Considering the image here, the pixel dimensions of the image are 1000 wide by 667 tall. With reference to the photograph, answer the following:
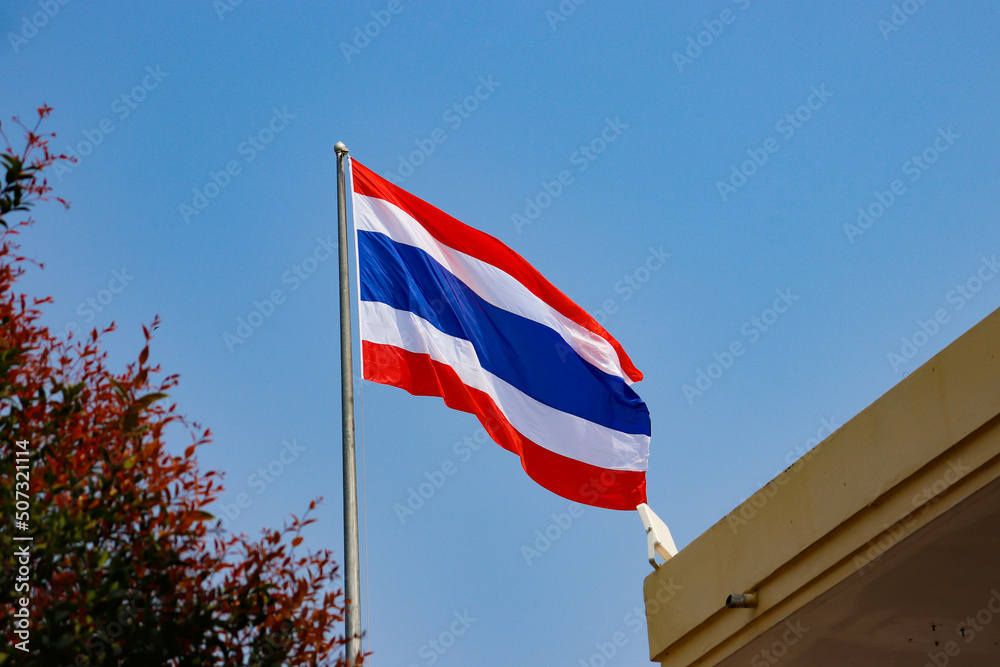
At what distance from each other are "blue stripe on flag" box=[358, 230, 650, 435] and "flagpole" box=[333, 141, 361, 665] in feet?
1.96

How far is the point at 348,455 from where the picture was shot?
251 inches

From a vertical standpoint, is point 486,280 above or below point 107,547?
above

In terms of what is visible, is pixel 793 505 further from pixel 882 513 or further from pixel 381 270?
pixel 381 270

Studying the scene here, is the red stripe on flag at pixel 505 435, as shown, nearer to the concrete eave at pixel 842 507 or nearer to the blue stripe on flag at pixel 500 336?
the blue stripe on flag at pixel 500 336

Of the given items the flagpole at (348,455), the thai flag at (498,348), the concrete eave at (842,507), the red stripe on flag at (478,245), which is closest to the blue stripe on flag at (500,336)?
the thai flag at (498,348)

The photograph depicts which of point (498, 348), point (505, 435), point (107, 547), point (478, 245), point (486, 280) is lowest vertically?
point (107, 547)

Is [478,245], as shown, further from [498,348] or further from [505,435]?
[505,435]

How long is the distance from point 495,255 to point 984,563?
485 cm

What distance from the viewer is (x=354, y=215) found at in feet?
26.9

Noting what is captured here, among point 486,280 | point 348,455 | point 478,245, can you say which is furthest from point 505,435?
point 348,455

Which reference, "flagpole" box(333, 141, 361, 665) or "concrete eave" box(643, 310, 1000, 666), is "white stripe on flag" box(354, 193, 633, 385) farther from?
"concrete eave" box(643, 310, 1000, 666)

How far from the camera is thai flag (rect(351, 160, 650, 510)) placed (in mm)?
7984

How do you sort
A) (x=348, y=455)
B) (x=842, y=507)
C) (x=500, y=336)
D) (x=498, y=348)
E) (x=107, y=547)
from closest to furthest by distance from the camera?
1. (x=107, y=547)
2. (x=842, y=507)
3. (x=348, y=455)
4. (x=498, y=348)
5. (x=500, y=336)

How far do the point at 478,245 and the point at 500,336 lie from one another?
2.75 ft
